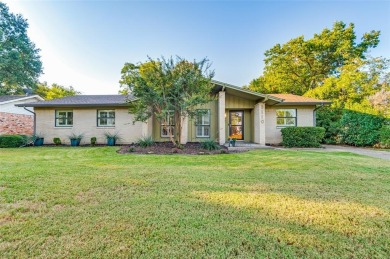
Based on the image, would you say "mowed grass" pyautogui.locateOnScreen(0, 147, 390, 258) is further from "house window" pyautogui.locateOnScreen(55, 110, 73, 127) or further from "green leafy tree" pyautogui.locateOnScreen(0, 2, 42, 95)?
"green leafy tree" pyautogui.locateOnScreen(0, 2, 42, 95)

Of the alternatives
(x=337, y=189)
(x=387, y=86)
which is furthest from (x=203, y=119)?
(x=387, y=86)

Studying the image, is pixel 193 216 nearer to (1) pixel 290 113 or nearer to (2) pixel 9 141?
(1) pixel 290 113

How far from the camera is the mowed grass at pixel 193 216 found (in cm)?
183

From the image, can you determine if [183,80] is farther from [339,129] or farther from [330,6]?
[330,6]

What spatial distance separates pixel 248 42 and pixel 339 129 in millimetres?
10337

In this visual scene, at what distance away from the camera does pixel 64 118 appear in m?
12.8

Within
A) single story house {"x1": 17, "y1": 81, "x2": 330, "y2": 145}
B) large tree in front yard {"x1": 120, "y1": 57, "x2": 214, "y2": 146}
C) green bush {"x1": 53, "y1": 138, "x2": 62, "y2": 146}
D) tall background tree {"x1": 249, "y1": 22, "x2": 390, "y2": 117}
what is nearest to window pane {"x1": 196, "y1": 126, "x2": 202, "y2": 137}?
single story house {"x1": 17, "y1": 81, "x2": 330, "y2": 145}

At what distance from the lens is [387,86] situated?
43.0 feet

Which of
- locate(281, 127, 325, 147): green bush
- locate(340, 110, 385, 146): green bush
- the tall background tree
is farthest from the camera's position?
the tall background tree

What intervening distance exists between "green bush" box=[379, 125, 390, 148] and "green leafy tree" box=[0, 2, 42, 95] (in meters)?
33.3

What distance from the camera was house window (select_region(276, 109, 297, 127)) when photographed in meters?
12.5

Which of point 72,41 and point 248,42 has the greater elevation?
point 248,42

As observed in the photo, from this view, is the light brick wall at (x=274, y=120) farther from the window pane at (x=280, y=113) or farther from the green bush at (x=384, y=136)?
the green bush at (x=384, y=136)

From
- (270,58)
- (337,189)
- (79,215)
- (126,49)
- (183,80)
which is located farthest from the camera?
(270,58)
